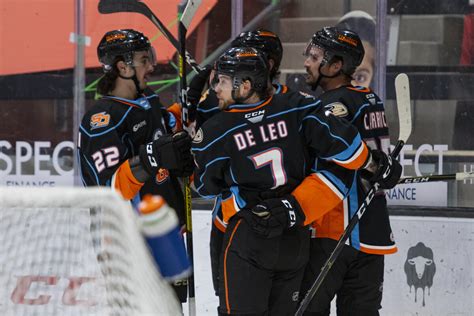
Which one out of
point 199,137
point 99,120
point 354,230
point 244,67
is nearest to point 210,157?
point 199,137

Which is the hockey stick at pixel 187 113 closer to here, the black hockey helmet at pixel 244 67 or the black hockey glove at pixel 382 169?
the black hockey helmet at pixel 244 67

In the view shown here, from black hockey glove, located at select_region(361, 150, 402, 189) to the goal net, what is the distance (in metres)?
A: 1.34

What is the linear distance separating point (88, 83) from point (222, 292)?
1860mm

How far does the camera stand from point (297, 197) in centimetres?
301

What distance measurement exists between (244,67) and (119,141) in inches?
18.8

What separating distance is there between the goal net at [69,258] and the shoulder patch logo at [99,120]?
109 cm

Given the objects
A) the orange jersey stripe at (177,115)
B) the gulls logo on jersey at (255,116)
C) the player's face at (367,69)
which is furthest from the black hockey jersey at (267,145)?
the player's face at (367,69)

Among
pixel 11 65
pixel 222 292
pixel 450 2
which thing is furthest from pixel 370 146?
pixel 11 65

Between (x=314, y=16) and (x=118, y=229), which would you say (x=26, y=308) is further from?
(x=314, y=16)

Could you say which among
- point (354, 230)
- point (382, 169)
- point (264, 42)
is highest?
point (264, 42)

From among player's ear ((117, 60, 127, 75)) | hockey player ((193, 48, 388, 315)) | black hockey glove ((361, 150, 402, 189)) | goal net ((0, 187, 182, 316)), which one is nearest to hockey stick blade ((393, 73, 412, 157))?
black hockey glove ((361, 150, 402, 189))

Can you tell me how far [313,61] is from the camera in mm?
3350

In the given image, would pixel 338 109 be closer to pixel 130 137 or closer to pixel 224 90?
pixel 224 90

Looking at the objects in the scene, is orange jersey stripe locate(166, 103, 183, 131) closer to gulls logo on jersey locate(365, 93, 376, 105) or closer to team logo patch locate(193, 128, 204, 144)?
team logo patch locate(193, 128, 204, 144)
